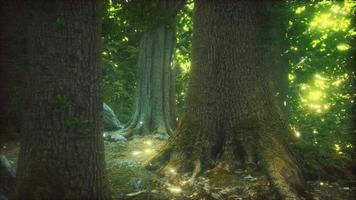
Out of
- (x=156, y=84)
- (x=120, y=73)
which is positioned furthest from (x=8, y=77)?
(x=120, y=73)

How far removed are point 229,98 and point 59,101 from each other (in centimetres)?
357

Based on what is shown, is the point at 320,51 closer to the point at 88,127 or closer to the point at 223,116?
the point at 223,116

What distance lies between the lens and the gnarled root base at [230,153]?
6608mm

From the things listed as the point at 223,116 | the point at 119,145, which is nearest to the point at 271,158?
the point at 223,116

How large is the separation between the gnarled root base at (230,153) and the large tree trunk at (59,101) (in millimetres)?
2603

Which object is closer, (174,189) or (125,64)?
(174,189)

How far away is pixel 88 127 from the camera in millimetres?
4820

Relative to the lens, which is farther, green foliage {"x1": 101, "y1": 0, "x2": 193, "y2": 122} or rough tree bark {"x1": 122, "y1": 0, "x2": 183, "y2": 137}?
green foliage {"x1": 101, "y1": 0, "x2": 193, "y2": 122}

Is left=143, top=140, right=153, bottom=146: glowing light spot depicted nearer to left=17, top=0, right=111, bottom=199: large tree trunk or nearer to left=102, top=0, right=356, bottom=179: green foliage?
left=102, top=0, right=356, bottom=179: green foliage

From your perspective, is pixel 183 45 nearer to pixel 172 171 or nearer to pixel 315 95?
pixel 315 95

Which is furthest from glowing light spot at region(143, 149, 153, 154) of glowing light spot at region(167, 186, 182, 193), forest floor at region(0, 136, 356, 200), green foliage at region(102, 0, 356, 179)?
glowing light spot at region(167, 186, 182, 193)

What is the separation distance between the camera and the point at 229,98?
285 inches

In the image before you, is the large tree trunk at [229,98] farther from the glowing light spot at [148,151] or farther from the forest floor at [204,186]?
the glowing light spot at [148,151]

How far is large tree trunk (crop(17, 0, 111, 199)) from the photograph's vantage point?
464 cm
